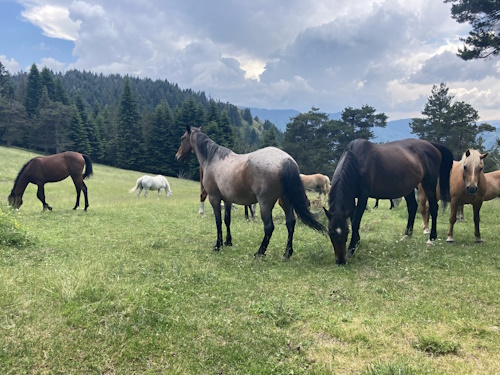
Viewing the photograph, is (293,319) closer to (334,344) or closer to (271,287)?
(334,344)

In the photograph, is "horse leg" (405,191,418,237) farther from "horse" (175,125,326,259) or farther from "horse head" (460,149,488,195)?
"horse" (175,125,326,259)

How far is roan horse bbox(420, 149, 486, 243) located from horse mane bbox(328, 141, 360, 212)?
2916mm

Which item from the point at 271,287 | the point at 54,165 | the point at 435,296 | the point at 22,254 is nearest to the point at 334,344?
the point at 271,287

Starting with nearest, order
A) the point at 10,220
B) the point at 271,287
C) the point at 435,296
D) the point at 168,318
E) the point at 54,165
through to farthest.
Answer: the point at 168,318, the point at 435,296, the point at 271,287, the point at 10,220, the point at 54,165

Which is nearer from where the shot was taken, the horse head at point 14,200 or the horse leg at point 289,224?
the horse leg at point 289,224

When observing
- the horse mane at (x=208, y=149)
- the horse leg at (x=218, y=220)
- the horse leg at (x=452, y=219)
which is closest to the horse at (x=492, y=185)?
the horse leg at (x=452, y=219)

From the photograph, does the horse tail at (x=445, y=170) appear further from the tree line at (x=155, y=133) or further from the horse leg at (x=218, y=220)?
the tree line at (x=155, y=133)

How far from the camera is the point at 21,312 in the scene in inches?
145

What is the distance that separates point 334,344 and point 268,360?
32.1 inches

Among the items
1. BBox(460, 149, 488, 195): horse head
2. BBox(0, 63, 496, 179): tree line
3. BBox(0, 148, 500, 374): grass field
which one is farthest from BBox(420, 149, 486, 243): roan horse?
BBox(0, 63, 496, 179): tree line

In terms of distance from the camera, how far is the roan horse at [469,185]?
7.59 m

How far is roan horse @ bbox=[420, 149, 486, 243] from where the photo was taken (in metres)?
7.59

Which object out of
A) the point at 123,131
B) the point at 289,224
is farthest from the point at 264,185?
the point at 123,131

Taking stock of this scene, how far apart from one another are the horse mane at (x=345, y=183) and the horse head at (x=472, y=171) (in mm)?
2856
